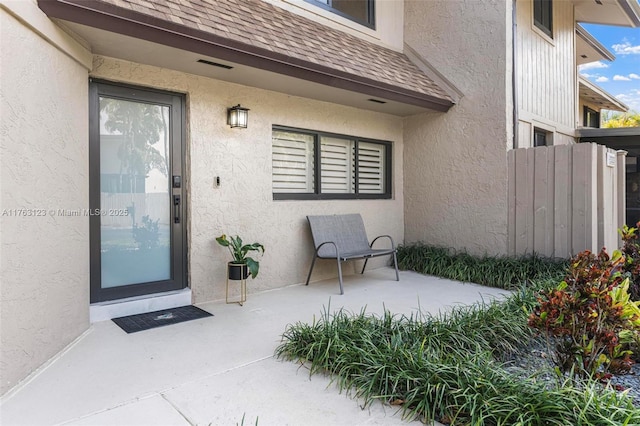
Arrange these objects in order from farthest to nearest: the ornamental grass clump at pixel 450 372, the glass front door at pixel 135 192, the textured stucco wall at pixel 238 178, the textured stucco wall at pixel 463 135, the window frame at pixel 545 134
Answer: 1. the window frame at pixel 545 134
2. the textured stucco wall at pixel 463 135
3. the textured stucco wall at pixel 238 178
4. the glass front door at pixel 135 192
5. the ornamental grass clump at pixel 450 372

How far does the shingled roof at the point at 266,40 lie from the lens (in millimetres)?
3414

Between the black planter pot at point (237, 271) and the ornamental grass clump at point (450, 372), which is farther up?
the black planter pot at point (237, 271)

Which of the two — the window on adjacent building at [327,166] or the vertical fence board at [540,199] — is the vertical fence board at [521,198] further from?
the window on adjacent building at [327,166]

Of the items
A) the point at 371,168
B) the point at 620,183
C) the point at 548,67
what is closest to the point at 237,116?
the point at 371,168

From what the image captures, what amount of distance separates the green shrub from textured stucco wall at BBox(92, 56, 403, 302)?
1534mm

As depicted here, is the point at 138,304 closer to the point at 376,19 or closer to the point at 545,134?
the point at 376,19

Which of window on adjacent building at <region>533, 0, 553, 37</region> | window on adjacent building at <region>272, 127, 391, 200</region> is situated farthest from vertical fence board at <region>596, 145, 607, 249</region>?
window on adjacent building at <region>533, 0, 553, 37</region>

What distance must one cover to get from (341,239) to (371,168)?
1.87m

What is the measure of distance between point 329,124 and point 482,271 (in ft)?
10.9

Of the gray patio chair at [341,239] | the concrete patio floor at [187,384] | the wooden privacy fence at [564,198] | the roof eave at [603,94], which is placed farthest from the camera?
the roof eave at [603,94]

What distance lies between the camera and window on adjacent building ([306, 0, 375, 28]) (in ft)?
22.4

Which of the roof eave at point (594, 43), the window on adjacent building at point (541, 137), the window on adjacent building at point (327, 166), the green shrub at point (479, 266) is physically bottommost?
the green shrub at point (479, 266)

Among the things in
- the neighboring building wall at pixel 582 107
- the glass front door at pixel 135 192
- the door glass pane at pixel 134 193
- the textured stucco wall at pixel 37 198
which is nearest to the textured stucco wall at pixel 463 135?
the glass front door at pixel 135 192

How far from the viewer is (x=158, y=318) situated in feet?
13.7
